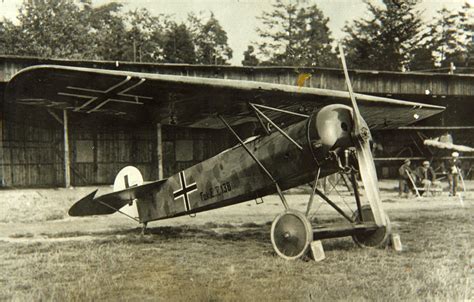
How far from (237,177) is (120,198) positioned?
8.30ft

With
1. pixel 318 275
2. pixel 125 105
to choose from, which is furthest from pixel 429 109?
pixel 125 105

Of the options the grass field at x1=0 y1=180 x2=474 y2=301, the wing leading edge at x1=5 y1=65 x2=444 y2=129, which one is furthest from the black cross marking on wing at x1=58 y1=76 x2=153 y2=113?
the grass field at x1=0 y1=180 x2=474 y2=301

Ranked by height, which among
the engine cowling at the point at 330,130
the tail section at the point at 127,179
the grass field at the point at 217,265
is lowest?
the grass field at the point at 217,265

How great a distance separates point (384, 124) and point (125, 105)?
5552mm

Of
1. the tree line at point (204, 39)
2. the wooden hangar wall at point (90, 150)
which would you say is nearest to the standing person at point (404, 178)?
the wooden hangar wall at point (90, 150)

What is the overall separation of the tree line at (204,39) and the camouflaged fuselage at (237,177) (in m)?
36.8

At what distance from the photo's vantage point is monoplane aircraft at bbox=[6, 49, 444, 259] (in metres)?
6.74

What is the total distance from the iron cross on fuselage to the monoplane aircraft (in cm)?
2

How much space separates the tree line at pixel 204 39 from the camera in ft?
151

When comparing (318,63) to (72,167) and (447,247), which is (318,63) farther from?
(447,247)

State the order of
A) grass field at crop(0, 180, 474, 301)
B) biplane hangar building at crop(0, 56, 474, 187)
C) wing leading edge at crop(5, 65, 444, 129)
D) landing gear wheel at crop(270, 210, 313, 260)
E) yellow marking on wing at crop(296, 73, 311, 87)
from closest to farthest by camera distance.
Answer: grass field at crop(0, 180, 474, 301), wing leading edge at crop(5, 65, 444, 129), landing gear wheel at crop(270, 210, 313, 260), biplane hangar building at crop(0, 56, 474, 187), yellow marking on wing at crop(296, 73, 311, 87)

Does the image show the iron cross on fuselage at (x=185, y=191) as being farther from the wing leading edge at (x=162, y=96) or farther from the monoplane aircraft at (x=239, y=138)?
the wing leading edge at (x=162, y=96)

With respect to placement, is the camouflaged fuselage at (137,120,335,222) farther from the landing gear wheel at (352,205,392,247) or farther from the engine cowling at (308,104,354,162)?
the landing gear wheel at (352,205,392,247)

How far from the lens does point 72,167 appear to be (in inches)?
869
